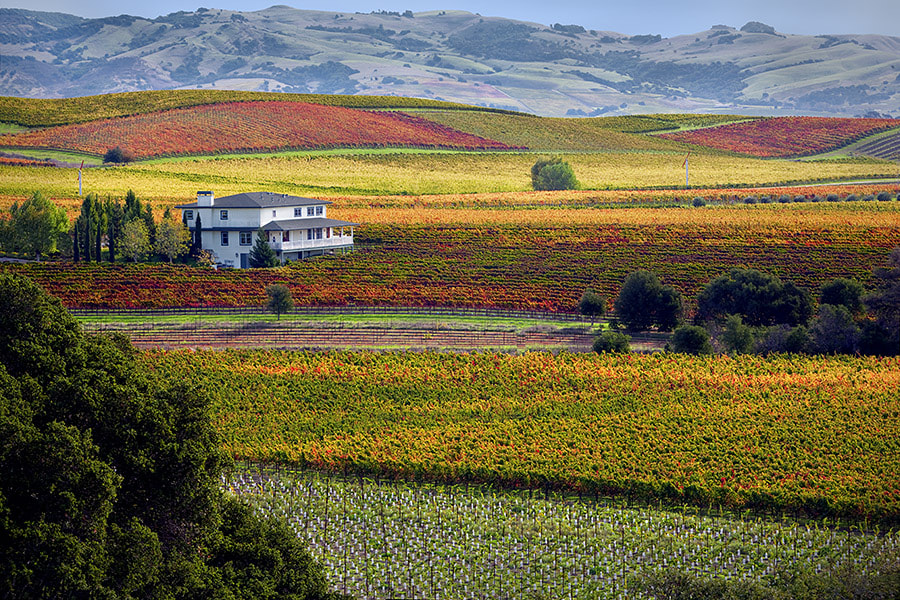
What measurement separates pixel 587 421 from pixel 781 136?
5931 inches

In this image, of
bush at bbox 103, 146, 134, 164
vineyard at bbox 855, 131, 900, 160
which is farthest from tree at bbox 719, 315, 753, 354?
vineyard at bbox 855, 131, 900, 160

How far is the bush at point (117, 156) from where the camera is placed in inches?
5527

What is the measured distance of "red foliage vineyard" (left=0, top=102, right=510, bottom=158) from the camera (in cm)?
14912

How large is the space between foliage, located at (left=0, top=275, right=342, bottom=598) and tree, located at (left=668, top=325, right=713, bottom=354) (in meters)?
38.2

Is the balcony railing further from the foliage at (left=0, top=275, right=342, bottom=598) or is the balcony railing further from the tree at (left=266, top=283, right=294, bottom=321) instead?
the foliage at (left=0, top=275, right=342, bottom=598)

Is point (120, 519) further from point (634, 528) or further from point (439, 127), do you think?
A: point (439, 127)

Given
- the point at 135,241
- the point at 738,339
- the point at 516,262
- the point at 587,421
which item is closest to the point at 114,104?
the point at 135,241

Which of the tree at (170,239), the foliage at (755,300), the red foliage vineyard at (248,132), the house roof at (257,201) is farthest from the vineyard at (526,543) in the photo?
the red foliage vineyard at (248,132)

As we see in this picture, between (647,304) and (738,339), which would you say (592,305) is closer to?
(647,304)

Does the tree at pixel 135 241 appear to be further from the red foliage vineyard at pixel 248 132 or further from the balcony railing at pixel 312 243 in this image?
the red foliage vineyard at pixel 248 132

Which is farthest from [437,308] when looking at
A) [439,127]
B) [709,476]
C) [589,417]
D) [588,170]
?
[439,127]

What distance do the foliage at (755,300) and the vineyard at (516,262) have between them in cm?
387

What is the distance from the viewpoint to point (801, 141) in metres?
186

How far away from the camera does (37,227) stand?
87375 millimetres
